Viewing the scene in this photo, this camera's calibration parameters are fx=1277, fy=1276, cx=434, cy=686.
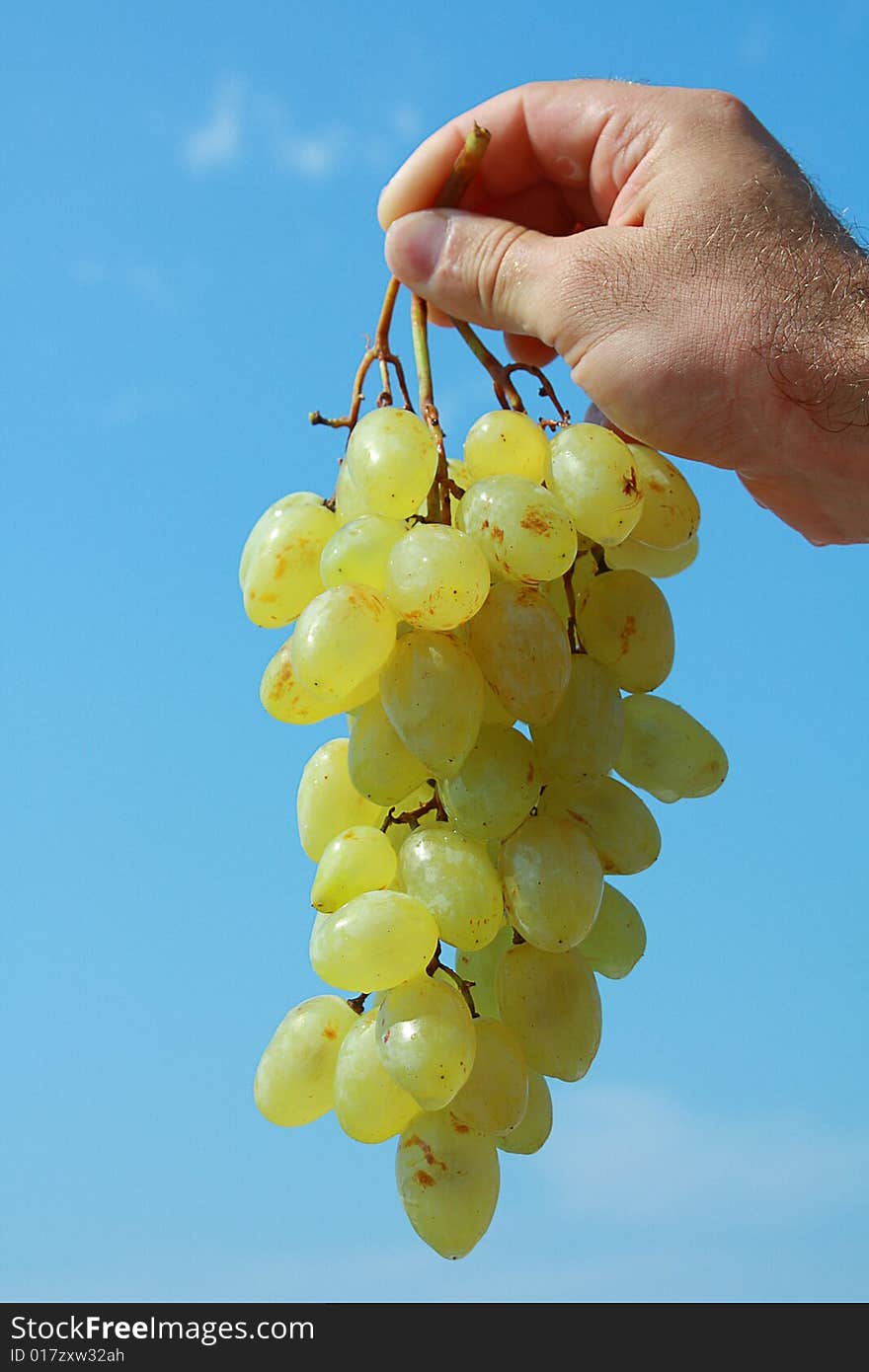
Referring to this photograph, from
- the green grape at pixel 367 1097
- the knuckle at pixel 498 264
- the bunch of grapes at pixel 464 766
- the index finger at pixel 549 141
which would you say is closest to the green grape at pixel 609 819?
the bunch of grapes at pixel 464 766

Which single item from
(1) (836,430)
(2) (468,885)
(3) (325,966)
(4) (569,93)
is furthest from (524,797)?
(4) (569,93)

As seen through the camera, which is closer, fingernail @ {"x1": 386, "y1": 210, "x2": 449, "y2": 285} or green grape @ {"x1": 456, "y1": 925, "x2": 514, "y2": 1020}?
green grape @ {"x1": 456, "y1": 925, "x2": 514, "y2": 1020}

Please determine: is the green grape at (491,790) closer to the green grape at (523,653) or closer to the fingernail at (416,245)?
the green grape at (523,653)

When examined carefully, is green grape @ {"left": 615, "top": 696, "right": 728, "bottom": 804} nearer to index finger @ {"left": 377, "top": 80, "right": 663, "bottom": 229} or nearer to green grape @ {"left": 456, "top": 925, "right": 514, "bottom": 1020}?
green grape @ {"left": 456, "top": 925, "right": 514, "bottom": 1020}

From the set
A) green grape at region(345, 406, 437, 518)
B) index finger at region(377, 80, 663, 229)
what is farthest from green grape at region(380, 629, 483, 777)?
index finger at region(377, 80, 663, 229)

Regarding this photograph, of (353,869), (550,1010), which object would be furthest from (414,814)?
(550,1010)

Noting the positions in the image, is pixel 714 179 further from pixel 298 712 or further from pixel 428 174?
pixel 298 712

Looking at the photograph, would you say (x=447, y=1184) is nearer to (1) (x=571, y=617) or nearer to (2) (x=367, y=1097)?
(2) (x=367, y=1097)
